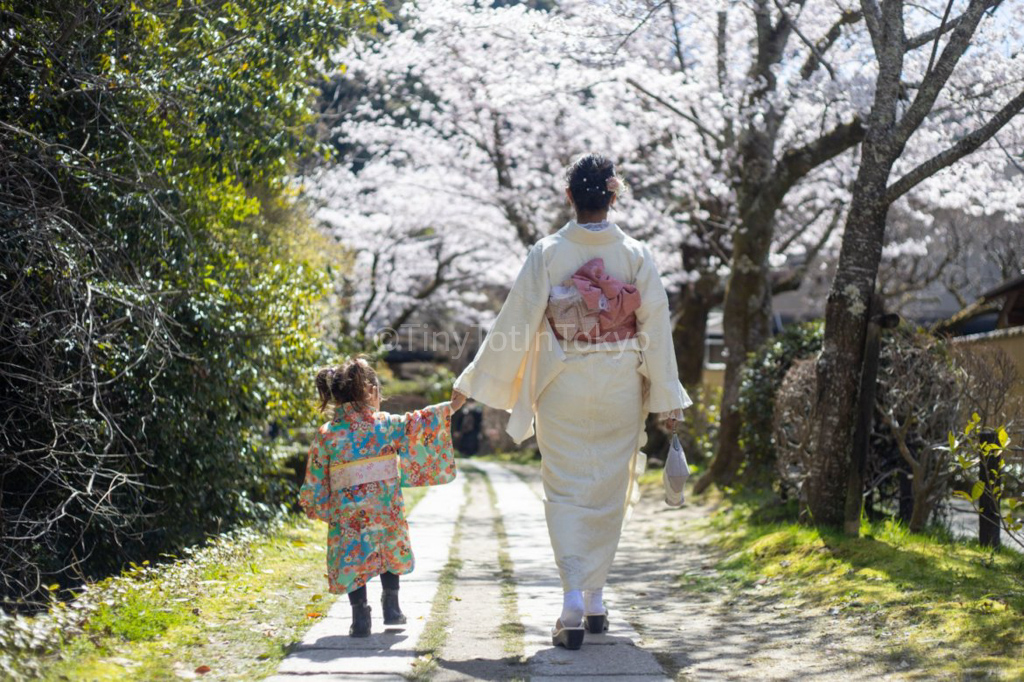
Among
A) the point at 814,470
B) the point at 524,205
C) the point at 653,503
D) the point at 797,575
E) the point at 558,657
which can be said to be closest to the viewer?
the point at 558,657

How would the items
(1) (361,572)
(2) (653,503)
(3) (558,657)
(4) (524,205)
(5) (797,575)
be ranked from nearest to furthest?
1. (3) (558,657)
2. (1) (361,572)
3. (5) (797,575)
4. (2) (653,503)
5. (4) (524,205)

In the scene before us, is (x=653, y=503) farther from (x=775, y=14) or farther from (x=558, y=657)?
(x=558, y=657)

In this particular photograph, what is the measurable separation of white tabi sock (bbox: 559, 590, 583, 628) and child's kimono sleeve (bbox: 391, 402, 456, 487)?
84cm

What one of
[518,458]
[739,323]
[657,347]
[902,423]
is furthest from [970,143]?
[518,458]

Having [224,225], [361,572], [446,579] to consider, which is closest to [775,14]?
[224,225]

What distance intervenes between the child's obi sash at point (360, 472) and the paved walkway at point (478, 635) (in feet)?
2.03

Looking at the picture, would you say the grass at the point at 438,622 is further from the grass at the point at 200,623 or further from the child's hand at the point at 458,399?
the child's hand at the point at 458,399

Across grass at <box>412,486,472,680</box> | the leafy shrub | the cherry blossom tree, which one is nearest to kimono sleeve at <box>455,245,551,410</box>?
grass at <box>412,486,472,680</box>

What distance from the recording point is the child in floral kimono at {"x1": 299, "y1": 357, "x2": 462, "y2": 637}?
4.19 m

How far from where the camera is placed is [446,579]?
544 cm

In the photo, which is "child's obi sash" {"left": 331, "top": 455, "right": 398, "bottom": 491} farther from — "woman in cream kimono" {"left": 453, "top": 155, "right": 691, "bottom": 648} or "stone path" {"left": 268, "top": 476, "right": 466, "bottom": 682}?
"stone path" {"left": 268, "top": 476, "right": 466, "bottom": 682}

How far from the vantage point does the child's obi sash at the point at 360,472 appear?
4227 millimetres

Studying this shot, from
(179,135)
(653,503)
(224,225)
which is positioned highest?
(179,135)

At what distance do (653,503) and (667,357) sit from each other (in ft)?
20.7
